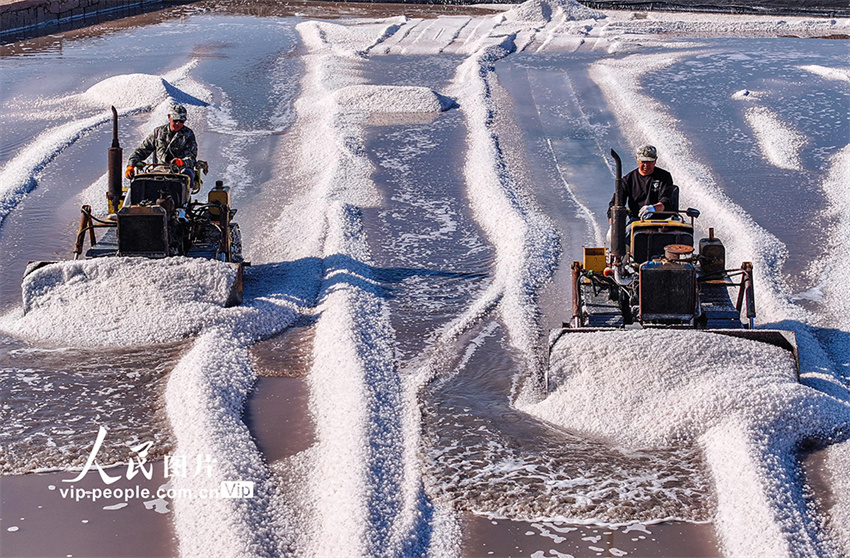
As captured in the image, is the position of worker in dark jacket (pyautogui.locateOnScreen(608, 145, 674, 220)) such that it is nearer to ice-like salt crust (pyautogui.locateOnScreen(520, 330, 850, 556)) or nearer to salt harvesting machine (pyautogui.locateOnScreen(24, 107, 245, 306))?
ice-like salt crust (pyautogui.locateOnScreen(520, 330, 850, 556))

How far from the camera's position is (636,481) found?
707cm

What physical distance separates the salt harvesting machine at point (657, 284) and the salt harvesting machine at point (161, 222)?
10.9 feet

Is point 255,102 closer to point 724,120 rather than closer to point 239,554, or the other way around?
point 724,120

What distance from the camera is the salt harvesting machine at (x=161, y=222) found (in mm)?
9984

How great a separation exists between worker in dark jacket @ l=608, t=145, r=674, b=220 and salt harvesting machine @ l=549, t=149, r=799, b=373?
89 millimetres

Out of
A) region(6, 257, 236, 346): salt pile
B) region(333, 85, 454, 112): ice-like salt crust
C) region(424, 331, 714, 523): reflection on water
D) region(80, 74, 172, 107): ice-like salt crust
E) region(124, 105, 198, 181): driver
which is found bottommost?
region(424, 331, 714, 523): reflection on water

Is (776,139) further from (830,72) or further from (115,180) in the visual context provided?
(115,180)

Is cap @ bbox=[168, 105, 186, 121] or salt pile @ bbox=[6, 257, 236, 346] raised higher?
cap @ bbox=[168, 105, 186, 121]

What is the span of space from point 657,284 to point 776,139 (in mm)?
9987

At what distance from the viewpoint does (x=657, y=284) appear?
8320 mm

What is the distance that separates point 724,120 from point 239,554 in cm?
1481

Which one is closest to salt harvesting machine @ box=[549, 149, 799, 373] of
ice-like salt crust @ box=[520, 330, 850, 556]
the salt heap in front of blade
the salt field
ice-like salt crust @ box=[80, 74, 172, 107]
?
ice-like salt crust @ box=[520, 330, 850, 556]

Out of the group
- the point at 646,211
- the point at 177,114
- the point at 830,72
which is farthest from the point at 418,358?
the point at 830,72

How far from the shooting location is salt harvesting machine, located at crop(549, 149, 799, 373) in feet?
27.2
